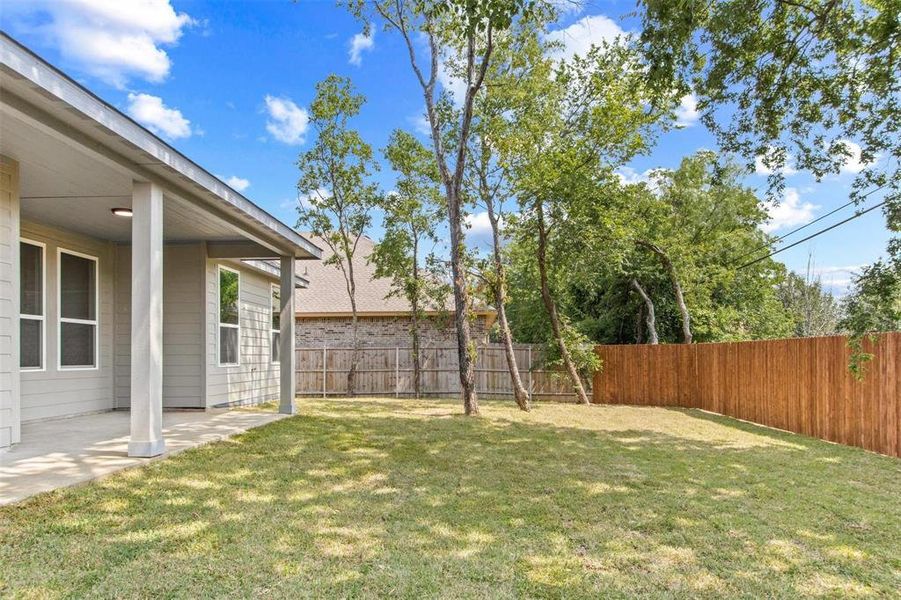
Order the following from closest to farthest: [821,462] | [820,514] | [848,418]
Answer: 1. [820,514]
2. [821,462]
3. [848,418]

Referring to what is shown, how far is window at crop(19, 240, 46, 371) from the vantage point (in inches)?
263

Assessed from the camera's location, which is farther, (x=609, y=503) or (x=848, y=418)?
(x=848, y=418)

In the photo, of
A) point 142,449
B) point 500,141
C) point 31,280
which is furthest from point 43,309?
point 500,141

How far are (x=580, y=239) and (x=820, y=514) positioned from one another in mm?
8565

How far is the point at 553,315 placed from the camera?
13.4 m

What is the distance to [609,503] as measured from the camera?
440cm

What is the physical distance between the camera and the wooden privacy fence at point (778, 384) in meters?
6.96

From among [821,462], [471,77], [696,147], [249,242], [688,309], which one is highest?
[696,147]

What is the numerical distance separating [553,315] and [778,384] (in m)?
5.13

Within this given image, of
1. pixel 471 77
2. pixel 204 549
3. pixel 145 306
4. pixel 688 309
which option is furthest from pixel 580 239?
pixel 204 549

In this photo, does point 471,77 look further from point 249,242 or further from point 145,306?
point 145,306

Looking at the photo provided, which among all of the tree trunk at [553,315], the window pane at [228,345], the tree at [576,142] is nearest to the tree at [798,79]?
the tree at [576,142]

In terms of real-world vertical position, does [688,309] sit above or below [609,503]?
above

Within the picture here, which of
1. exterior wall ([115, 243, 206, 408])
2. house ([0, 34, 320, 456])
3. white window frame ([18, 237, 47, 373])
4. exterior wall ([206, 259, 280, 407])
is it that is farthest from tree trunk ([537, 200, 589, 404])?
white window frame ([18, 237, 47, 373])
